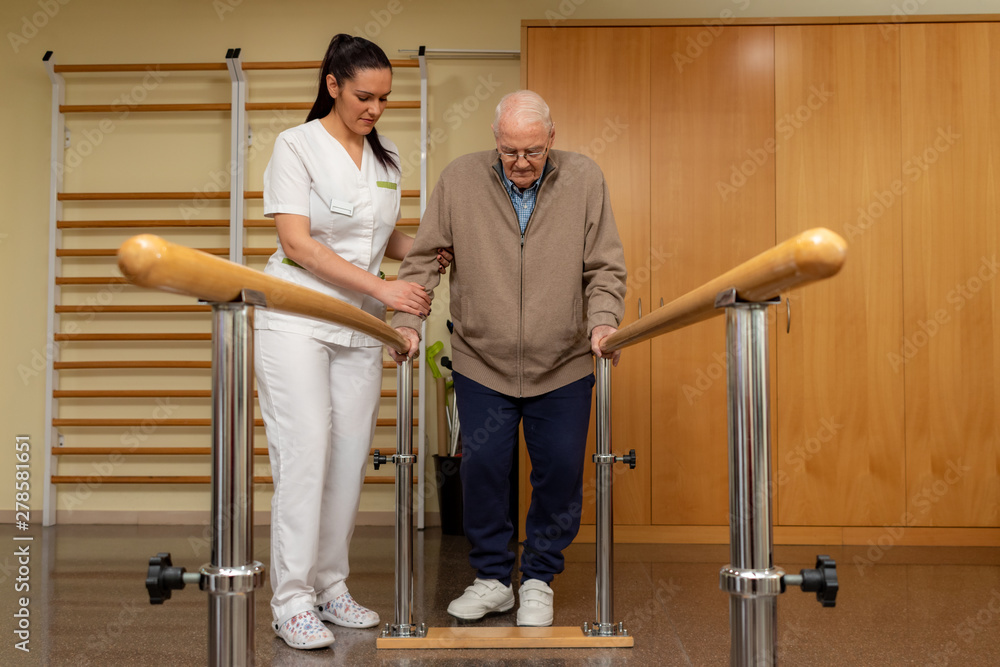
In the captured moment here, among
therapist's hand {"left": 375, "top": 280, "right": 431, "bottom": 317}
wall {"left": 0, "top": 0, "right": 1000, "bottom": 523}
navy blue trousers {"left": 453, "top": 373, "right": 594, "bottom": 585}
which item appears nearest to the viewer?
therapist's hand {"left": 375, "top": 280, "right": 431, "bottom": 317}

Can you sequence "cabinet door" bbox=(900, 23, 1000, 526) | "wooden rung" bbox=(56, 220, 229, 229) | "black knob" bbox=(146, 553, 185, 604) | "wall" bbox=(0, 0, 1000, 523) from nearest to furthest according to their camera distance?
"black knob" bbox=(146, 553, 185, 604), "cabinet door" bbox=(900, 23, 1000, 526), "wooden rung" bbox=(56, 220, 229, 229), "wall" bbox=(0, 0, 1000, 523)

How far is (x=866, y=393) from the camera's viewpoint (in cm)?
305

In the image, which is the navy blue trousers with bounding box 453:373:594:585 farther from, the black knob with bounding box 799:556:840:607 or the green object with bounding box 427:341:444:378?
the green object with bounding box 427:341:444:378

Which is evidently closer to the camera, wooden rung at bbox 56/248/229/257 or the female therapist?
the female therapist

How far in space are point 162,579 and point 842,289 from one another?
286cm

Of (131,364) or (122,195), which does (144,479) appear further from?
(122,195)

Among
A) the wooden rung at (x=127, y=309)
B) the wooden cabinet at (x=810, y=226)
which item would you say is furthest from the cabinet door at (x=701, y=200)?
the wooden rung at (x=127, y=309)

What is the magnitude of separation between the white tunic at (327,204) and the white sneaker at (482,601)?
2.26ft

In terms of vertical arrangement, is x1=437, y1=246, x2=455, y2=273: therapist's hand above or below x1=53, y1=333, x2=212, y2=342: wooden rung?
above

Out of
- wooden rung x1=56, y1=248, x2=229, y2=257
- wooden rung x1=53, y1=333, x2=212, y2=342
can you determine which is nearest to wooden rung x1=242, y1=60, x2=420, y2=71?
wooden rung x1=56, y1=248, x2=229, y2=257

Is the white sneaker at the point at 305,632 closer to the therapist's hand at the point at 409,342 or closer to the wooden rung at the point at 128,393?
the therapist's hand at the point at 409,342

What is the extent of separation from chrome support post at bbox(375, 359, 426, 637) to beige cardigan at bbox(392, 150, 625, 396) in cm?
18

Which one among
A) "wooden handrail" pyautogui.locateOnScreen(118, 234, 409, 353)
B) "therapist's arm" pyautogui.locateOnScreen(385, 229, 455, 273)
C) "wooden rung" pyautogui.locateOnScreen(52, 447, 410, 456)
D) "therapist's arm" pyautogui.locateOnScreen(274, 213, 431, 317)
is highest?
"therapist's arm" pyautogui.locateOnScreen(385, 229, 455, 273)

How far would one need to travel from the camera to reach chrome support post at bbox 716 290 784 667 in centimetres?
84
